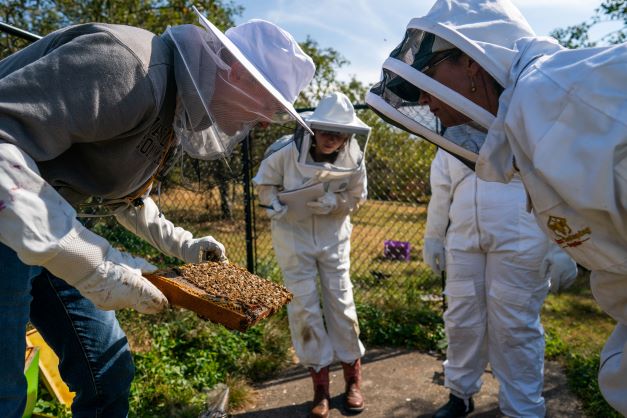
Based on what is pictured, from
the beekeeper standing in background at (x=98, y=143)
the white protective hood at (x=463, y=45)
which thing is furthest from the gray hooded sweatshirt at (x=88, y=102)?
the white protective hood at (x=463, y=45)

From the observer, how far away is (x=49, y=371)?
10.8ft

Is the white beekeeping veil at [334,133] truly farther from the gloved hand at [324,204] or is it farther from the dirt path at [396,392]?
the dirt path at [396,392]

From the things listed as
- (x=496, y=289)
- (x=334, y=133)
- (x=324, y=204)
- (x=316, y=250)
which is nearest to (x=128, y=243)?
(x=316, y=250)

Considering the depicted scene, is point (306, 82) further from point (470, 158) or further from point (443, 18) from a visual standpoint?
point (470, 158)

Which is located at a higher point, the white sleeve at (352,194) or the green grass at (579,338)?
the white sleeve at (352,194)

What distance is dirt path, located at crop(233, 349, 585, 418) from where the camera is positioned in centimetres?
373

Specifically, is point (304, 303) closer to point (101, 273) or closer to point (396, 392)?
point (396, 392)

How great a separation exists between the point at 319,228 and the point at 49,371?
1980mm

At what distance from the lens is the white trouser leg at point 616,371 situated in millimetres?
1552

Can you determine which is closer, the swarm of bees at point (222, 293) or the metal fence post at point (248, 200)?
the swarm of bees at point (222, 293)

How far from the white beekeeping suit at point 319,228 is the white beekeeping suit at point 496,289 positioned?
706mm

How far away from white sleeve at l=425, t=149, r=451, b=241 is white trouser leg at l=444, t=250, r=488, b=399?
11.4 inches

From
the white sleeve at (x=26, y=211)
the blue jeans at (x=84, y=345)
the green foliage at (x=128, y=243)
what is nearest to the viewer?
the white sleeve at (x=26, y=211)

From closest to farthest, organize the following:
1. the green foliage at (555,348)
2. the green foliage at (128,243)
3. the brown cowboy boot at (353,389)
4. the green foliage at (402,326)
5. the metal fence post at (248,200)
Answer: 1. the brown cowboy boot at (353,389)
2. the green foliage at (555,348)
3. the green foliage at (402,326)
4. the metal fence post at (248,200)
5. the green foliage at (128,243)
